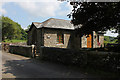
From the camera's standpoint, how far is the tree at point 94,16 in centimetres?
573

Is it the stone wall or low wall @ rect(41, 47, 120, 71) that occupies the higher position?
the stone wall

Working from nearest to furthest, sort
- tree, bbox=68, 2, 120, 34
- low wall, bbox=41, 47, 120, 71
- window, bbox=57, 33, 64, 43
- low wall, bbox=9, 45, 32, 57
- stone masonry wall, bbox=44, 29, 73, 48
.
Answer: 1. low wall, bbox=41, 47, 120, 71
2. tree, bbox=68, 2, 120, 34
3. low wall, bbox=9, 45, 32, 57
4. stone masonry wall, bbox=44, 29, 73, 48
5. window, bbox=57, 33, 64, 43

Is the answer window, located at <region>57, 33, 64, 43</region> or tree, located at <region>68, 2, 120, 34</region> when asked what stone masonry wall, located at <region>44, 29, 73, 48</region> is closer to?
window, located at <region>57, 33, 64, 43</region>

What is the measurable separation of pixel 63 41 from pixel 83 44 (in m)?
3.86

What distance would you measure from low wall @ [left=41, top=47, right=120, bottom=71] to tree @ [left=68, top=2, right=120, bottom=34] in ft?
6.78

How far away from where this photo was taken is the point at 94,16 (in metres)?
6.53

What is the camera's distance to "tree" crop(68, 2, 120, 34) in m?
5.73

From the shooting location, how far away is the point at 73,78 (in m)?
4.47

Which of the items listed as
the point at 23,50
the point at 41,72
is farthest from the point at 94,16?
the point at 23,50

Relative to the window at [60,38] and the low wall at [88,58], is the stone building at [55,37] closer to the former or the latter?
the window at [60,38]

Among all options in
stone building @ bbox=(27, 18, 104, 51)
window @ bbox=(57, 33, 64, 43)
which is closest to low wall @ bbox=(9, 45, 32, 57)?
stone building @ bbox=(27, 18, 104, 51)

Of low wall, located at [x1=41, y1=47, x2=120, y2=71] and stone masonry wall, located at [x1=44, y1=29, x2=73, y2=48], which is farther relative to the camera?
stone masonry wall, located at [x1=44, y1=29, x2=73, y2=48]

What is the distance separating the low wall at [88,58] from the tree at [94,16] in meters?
2.07

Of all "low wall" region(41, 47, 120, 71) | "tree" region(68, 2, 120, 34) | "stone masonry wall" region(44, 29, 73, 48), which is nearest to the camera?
"low wall" region(41, 47, 120, 71)
